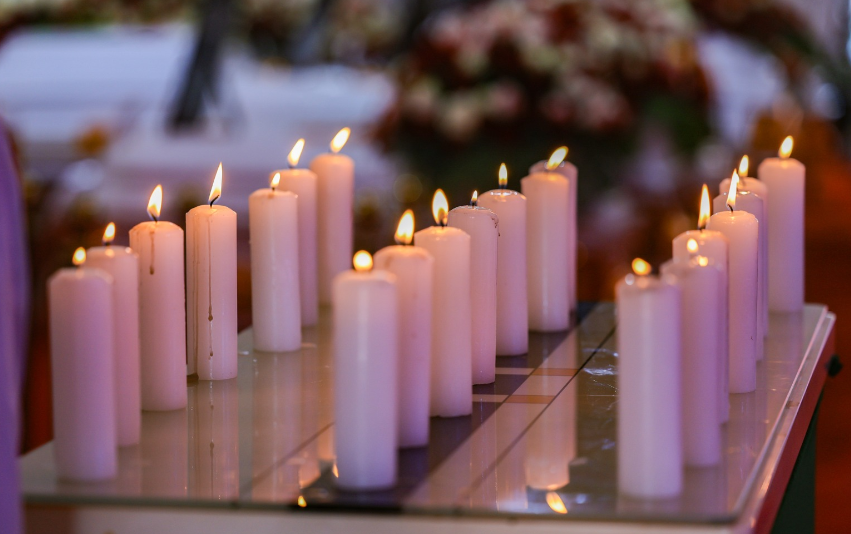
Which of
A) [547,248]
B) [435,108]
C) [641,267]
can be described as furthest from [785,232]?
[435,108]

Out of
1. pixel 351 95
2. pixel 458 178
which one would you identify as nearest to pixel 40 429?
pixel 458 178

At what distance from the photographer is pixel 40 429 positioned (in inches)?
83.6

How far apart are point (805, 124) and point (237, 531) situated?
2.48 m

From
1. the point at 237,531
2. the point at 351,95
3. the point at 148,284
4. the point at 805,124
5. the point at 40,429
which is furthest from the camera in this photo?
the point at 351,95

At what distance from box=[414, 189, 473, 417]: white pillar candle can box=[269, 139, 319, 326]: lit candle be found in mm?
383

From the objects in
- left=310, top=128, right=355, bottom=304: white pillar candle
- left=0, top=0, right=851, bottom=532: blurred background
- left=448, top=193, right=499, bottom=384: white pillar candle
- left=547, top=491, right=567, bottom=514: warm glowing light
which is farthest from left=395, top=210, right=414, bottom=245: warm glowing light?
left=0, top=0, right=851, bottom=532: blurred background

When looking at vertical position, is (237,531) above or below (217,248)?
below

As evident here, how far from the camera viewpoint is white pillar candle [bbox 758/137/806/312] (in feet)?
4.51

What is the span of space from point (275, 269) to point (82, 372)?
1.32ft

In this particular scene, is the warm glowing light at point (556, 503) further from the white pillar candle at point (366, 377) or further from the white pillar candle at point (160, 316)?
the white pillar candle at point (160, 316)

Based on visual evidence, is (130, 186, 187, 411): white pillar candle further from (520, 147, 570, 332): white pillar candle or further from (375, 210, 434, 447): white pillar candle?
(520, 147, 570, 332): white pillar candle

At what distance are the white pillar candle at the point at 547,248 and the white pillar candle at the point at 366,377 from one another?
0.51 m

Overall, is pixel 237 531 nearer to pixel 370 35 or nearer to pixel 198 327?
pixel 198 327

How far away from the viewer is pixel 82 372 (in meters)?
0.86
